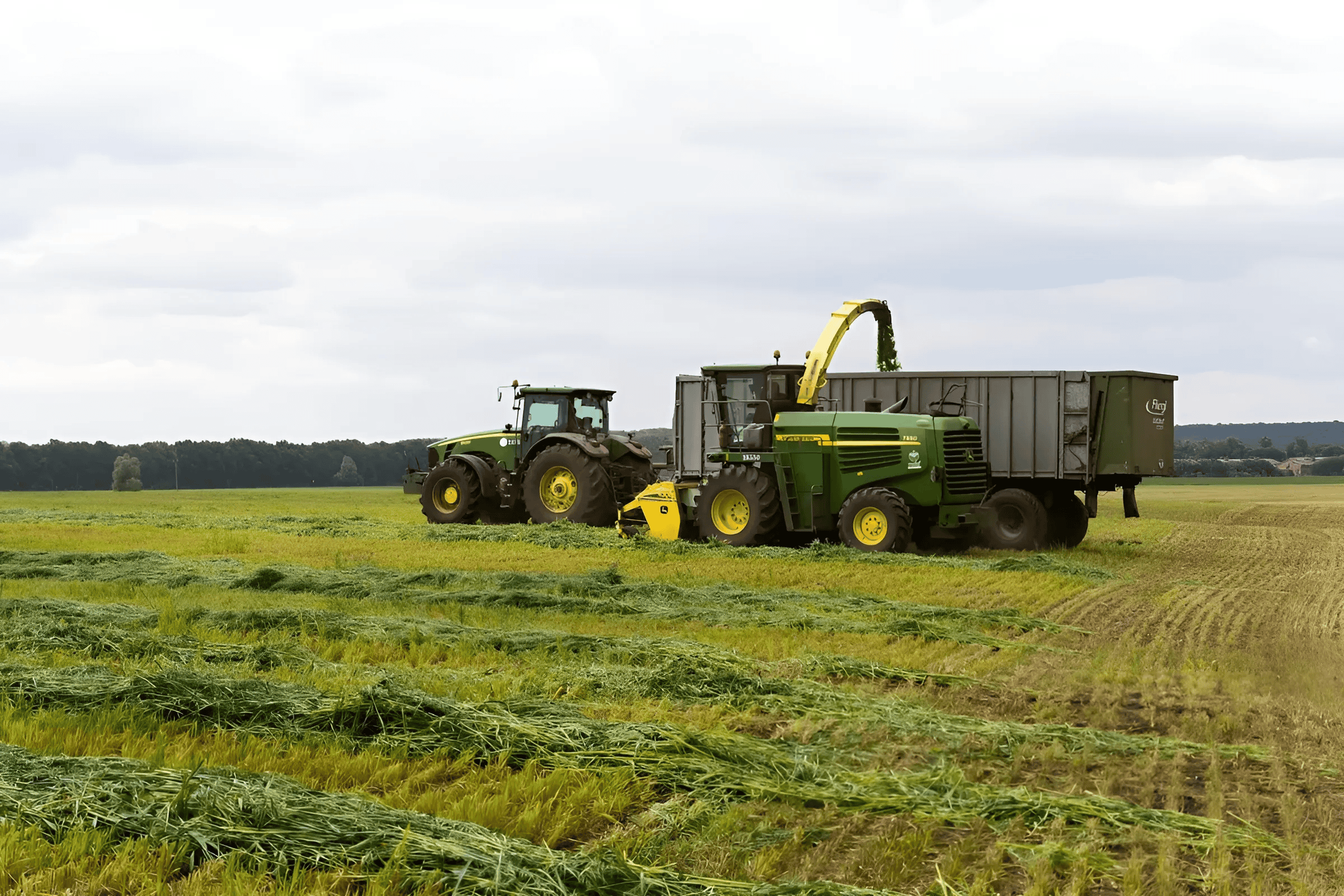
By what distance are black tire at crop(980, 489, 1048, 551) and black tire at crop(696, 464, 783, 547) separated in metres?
3.39

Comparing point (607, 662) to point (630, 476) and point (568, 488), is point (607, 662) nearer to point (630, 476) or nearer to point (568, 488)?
point (568, 488)

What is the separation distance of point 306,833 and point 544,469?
16278 mm

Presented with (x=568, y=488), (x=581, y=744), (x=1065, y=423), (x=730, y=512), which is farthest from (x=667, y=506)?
(x=581, y=744)

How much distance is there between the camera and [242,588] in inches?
495

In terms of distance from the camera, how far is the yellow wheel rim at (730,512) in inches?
691

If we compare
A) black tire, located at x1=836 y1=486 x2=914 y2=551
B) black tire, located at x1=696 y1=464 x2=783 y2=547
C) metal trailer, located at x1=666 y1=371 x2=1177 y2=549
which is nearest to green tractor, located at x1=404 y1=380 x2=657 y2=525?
metal trailer, located at x1=666 y1=371 x2=1177 y2=549

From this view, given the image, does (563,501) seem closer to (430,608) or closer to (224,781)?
(430,608)

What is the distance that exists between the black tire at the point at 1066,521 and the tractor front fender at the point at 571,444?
720 cm

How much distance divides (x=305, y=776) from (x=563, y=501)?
15.3 m

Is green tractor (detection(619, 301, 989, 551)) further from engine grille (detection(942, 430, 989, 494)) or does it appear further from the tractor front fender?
the tractor front fender

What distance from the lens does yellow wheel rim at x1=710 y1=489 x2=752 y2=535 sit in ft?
57.6

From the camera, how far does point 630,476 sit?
20844 millimetres

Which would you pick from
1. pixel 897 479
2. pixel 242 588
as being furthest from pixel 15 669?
pixel 897 479

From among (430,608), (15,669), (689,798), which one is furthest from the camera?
(430,608)
